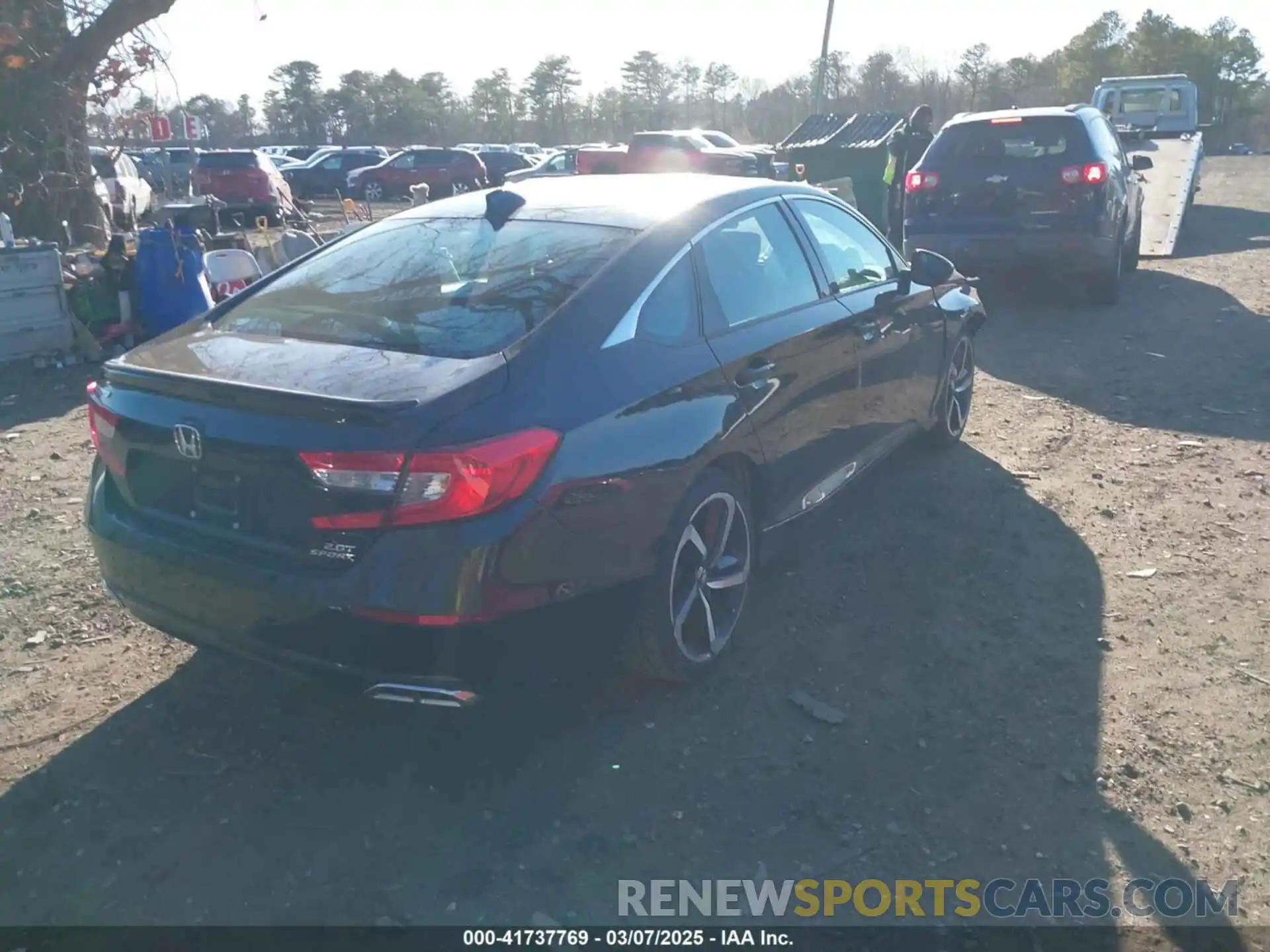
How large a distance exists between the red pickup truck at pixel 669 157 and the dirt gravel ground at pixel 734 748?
60.7 ft

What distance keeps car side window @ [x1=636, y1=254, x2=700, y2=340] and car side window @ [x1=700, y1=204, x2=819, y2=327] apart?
0.39 feet

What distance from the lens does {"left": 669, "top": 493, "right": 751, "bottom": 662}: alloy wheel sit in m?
3.57

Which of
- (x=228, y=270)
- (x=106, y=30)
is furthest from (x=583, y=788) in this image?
(x=106, y=30)

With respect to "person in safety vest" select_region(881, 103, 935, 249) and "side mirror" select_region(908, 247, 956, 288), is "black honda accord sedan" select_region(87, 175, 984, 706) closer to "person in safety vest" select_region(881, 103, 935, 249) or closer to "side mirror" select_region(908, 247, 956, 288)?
"side mirror" select_region(908, 247, 956, 288)

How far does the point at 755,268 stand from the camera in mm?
4172

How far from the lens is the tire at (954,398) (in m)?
5.91

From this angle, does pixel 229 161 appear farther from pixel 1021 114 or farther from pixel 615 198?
pixel 615 198

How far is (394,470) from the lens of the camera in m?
2.76

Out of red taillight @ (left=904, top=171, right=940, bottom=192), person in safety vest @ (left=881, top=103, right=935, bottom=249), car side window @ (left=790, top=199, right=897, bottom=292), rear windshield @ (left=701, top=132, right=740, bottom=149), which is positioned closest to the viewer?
car side window @ (left=790, top=199, right=897, bottom=292)

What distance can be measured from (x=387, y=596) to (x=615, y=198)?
198 centimetres

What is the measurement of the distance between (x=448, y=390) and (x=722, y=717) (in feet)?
4.77

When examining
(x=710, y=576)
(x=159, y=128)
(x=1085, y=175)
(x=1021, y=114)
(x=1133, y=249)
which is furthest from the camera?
(x=159, y=128)

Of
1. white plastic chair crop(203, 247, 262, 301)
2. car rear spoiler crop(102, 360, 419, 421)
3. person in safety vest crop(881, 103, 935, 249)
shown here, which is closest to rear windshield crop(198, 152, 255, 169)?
person in safety vest crop(881, 103, 935, 249)

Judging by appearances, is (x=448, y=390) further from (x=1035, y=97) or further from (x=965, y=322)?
(x=1035, y=97)
